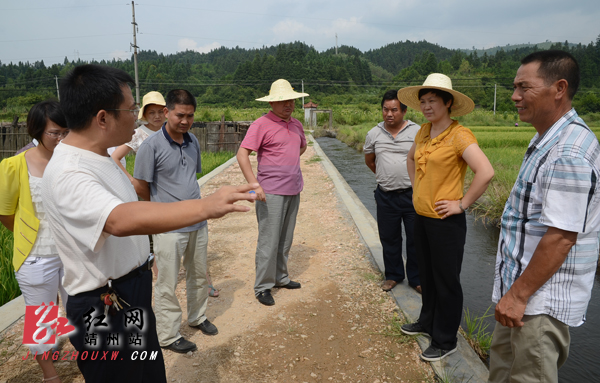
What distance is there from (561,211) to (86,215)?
6.21ft

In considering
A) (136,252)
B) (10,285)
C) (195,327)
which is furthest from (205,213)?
(10,285)

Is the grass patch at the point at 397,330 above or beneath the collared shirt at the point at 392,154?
beneath

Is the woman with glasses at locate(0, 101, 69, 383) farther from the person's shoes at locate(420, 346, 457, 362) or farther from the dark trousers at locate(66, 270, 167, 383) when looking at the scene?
the person's shoes at locate(420, 346, 457, 362)

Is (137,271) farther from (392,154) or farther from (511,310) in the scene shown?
(392,154)

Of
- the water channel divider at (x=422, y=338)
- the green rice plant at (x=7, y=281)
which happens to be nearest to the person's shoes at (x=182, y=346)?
the water channel divider at (x=422, y=338)

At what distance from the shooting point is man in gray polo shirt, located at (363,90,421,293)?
4059mm

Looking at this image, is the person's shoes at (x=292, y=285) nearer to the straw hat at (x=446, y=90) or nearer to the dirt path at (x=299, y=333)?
the dirt path at (x=299, y=333)

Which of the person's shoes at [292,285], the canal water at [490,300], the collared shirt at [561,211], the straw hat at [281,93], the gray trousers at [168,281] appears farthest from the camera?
the person's shoes at [292,285]

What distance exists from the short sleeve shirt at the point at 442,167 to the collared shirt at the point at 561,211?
0.78 m

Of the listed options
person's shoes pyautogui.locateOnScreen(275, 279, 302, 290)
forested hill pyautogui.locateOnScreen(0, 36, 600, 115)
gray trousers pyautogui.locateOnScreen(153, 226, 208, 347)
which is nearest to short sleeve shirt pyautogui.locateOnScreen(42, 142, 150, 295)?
gray trousers pyautogui.locateOnScreen(153, 226, 208, 347)

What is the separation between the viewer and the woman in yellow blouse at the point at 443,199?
109 inches

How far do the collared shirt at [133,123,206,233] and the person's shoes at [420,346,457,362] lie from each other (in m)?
2.02

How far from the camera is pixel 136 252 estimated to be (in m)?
1.80

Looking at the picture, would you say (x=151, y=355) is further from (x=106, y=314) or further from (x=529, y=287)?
(x=529, y=287)
